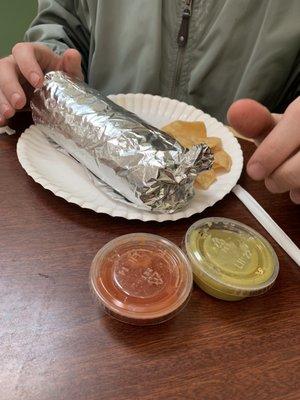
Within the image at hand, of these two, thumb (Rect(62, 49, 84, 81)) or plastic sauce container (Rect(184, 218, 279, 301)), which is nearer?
plastic sauce container (Rect(184, 218, 279, 301))

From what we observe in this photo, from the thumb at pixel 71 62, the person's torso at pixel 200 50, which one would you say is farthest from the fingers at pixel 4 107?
the person's torso at pixel 200 50

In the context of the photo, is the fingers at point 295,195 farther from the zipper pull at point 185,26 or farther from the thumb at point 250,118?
the zipper pull at point 185,26

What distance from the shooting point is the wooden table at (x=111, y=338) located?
368 millimetres

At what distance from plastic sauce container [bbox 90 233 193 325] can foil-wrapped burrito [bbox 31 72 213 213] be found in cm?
8

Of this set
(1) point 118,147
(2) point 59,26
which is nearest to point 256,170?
(1) point 118,147

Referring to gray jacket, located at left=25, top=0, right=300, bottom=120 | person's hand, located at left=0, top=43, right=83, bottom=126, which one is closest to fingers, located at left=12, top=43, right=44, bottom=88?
person's hand, located at left=0, top=43, right=83, bottom=126

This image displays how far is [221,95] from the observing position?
35.0 inches

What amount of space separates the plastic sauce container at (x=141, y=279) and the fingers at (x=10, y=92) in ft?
1.01

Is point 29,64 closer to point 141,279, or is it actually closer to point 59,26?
point 59,26

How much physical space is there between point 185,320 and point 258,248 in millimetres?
127

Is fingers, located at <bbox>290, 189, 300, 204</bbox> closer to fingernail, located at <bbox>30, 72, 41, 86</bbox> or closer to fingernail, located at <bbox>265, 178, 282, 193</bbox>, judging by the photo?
fingernail, located at <bbox>265, 178, 282, 193</bbox>

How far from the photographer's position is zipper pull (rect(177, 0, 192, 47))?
79cm

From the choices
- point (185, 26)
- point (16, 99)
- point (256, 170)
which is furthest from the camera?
point (185, 26)

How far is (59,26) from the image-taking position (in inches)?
34.3
